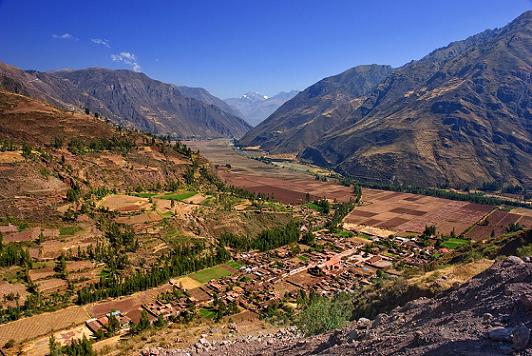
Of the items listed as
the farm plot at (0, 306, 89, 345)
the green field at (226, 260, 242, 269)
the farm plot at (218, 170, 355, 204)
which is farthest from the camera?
the farm plot at (218, 170, 355, 204)

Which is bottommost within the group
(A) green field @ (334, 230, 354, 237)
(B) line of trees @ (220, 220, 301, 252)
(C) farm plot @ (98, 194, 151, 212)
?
(A) green field @ (334, 230, 354, 237)

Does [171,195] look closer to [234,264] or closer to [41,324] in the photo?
[234,264]

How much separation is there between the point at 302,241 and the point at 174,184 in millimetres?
36011

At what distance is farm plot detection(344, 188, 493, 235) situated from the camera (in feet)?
326

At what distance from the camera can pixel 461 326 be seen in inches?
573

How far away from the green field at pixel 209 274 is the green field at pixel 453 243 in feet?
150

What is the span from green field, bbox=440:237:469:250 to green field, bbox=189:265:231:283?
45.7m

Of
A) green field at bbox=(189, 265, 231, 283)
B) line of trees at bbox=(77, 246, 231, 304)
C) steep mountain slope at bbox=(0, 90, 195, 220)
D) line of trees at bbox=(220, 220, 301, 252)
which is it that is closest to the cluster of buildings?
green field at bbox=(189, 265, 231, 283)

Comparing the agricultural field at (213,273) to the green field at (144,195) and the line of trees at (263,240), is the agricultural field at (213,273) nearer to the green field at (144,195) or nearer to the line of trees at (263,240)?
the line of trees at (263,240)

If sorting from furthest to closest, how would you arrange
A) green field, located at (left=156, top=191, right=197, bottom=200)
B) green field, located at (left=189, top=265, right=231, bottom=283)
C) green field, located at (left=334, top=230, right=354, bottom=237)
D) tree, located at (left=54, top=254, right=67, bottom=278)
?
green field, located at (left=156, top=191, right=197, bottom=200)
green field, located at (left=334, top=230, right=354, bottom=237)
green field, located at (left=189, top=265, right=231, bottom=283)
tree, located at (left=54, top=254, right=67, bottom=278)

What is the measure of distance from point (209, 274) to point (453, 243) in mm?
52080

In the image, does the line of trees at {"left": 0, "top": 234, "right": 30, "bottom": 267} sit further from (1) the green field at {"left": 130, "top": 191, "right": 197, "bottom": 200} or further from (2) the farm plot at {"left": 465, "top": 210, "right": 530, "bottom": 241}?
(2) the farm plot at {"left": 465, "top": 210, "right": 530, "bottom": 241}

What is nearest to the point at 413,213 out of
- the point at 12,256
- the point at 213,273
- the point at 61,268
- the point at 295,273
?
the point at 295,273

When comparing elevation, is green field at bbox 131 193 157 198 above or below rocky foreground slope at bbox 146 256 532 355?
below
